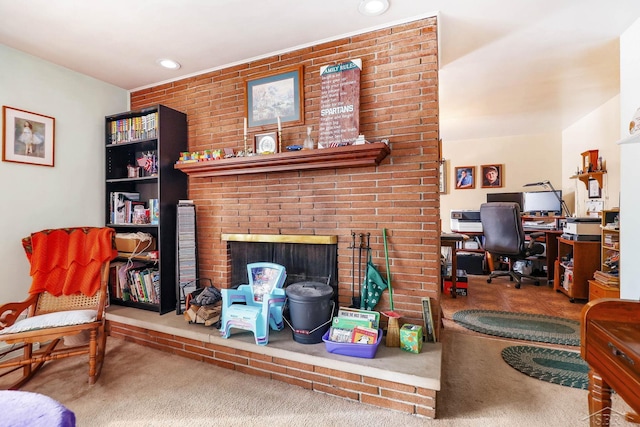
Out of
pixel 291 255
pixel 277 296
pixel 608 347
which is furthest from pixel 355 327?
Answer: pixel 608 347

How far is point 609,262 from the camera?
3002mm

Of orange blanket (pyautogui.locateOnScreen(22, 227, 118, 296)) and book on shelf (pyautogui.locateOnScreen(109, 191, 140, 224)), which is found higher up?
book on shelf (pyautogui.locateOnScreen(109, 191, 140, 224))

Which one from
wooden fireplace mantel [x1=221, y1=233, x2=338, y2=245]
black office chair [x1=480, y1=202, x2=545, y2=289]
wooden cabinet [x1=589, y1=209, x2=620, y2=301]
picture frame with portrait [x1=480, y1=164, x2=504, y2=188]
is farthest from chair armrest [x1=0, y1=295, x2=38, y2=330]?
picture frame with portrait [x1=480, y1=164, x2=504, y2=188]

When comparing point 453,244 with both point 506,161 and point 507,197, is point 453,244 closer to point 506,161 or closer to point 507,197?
point 507,197

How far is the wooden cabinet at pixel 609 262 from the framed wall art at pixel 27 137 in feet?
17.0

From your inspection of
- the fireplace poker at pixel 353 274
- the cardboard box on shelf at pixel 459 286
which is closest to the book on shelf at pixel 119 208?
the fireplace poker at pixel 353 274

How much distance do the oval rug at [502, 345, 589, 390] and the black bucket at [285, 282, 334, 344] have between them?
1427mm

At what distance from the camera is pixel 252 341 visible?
2082 millimetres

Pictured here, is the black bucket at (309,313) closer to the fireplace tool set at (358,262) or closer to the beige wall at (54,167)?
the fireplace tool set at (358,262)

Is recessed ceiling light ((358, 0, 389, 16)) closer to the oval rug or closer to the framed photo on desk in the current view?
the oval rug

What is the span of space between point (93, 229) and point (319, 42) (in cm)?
235

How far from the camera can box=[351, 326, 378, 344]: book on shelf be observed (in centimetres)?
184

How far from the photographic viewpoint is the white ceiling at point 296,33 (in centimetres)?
194

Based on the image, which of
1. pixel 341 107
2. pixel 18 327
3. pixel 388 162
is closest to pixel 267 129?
pixel 341 107
